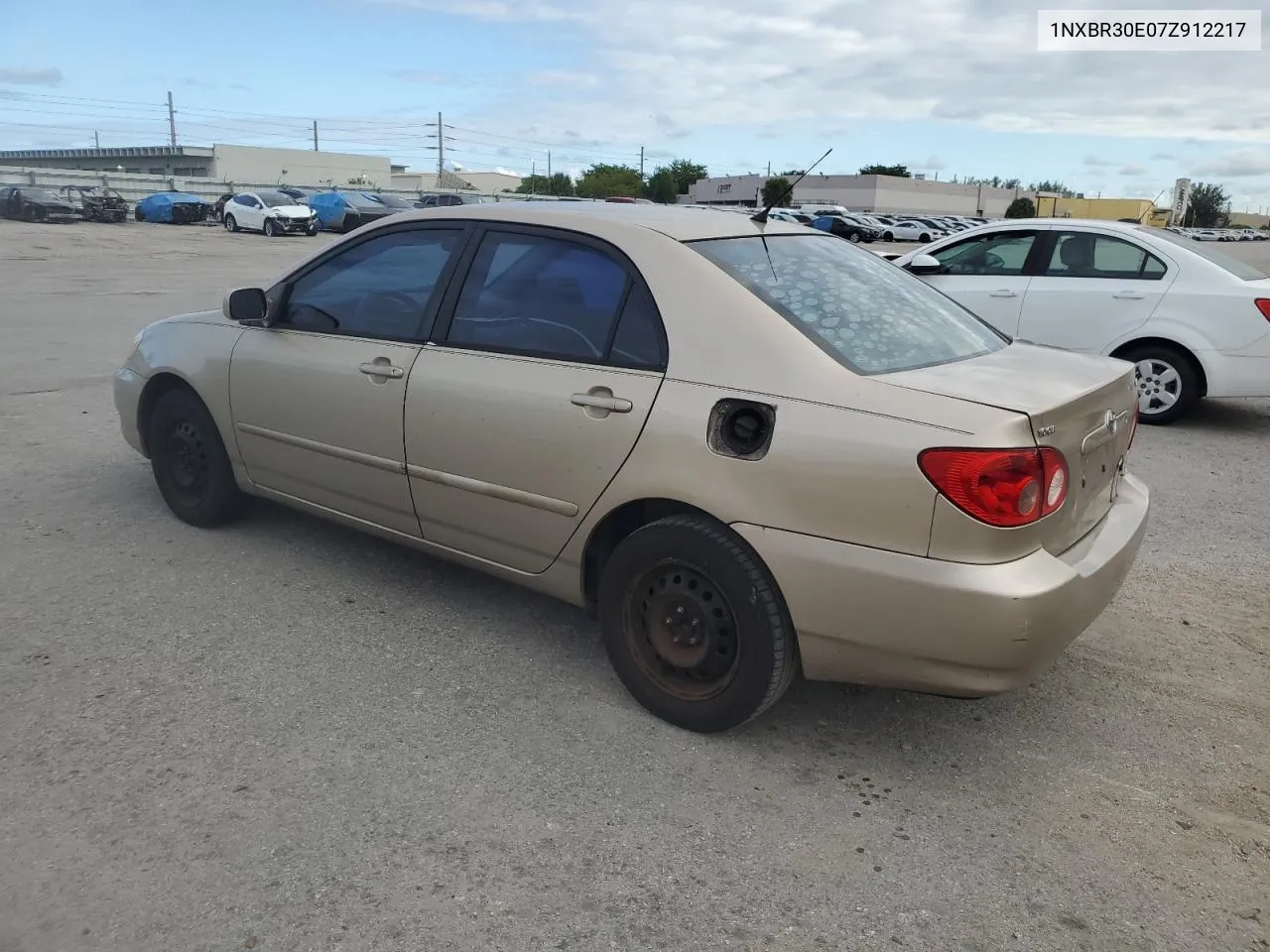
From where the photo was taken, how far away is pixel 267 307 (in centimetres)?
433

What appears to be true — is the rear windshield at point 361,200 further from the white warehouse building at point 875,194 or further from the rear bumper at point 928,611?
the white warehouse building at point 875,194

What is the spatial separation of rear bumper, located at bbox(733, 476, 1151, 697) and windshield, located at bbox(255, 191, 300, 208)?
35.5m

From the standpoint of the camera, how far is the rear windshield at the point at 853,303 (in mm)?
3084

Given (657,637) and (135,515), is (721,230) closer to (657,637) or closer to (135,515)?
(657,637)

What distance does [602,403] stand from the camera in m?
3.18

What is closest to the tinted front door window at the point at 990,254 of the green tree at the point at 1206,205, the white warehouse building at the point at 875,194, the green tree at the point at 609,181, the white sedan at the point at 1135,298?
the white sedan at the point at 1135,298

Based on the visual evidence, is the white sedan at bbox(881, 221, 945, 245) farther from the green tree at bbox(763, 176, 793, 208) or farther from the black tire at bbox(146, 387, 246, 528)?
the black tire at bbox(146, 387, 246, 528)

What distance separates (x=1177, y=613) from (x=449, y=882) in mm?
3275

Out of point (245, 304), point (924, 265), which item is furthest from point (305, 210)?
point (245, 304)

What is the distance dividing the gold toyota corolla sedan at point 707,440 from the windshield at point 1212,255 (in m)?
5.06

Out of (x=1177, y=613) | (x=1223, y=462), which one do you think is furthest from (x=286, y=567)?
(x=1223, y=462)

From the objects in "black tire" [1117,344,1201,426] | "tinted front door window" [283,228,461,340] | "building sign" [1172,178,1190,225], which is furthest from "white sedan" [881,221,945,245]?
"tinted front door window" [283,228,461,340]

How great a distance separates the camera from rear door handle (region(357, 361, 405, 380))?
375 cm

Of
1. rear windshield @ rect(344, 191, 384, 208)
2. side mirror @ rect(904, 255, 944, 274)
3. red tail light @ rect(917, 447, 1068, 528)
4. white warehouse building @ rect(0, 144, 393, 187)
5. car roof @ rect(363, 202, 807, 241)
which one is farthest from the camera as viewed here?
white warehouse building @ rect(0, 144, 393, 187)
